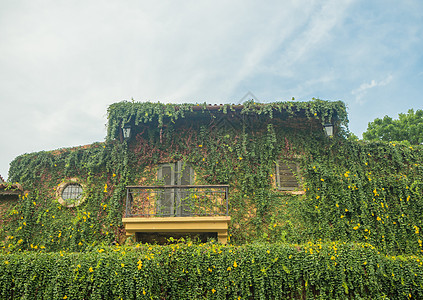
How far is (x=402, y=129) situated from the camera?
61.3 feet

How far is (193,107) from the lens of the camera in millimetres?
10094

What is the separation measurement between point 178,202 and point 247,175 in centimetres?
218

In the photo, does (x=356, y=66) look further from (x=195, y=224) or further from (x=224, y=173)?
(x=195, y=224)

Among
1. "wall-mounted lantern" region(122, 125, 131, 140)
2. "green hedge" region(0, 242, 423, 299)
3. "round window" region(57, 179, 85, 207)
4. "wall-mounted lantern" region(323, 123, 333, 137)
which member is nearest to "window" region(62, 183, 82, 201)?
"round window" region(57, 179, 85, 207)

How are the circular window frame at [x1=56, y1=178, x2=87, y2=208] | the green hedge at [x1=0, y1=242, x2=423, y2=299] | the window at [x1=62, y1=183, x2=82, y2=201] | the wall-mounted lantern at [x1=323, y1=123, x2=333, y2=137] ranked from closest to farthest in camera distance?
1. the green hedge at [x1=0, y1=242, x2=423, y2=299]
2. the wall-mounted lantern at [x1=323, y1=123, x2=333, y2=137]
3. the circular window frame at [x1=56, y1=178, x2=87, y2=208]
4. the window at [x1=62, y1=183, x2=82, y2=201]

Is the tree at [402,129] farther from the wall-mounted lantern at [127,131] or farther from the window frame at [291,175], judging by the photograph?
the wall-mounted lantern at [127,131]

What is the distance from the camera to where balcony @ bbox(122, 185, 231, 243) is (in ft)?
27.6

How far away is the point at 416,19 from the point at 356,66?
212cm

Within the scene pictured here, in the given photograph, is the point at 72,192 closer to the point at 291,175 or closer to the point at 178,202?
the point at 178,202

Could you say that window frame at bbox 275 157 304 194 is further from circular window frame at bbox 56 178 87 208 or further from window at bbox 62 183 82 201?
window at bbox 62 183 82 201

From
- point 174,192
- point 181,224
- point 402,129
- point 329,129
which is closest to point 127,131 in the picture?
point 174,192

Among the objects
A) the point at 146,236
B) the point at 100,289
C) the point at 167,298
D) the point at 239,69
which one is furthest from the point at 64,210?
the point at 239,69

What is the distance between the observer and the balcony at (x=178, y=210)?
8.42 meters

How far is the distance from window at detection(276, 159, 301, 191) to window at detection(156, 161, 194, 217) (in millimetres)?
2635
